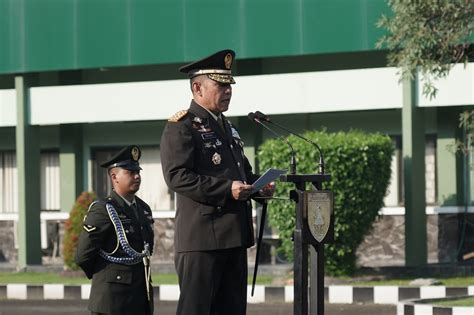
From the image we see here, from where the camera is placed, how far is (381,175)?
2009cm

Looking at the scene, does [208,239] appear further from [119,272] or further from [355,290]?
[355,290]

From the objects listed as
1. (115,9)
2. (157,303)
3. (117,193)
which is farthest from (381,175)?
(117,193)

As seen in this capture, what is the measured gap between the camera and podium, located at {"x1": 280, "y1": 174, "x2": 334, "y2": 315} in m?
7.89

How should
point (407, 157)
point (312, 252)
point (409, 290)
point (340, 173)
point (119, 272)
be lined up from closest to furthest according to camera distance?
point (312, 252) → point (119, 272) → point (409, 290) → point (340, 173) → point (407, 157)

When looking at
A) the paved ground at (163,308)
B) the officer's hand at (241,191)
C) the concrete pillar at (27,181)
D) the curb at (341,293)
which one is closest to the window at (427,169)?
the curb at (341,293)

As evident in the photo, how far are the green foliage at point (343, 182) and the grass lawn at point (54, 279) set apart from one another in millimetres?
1088

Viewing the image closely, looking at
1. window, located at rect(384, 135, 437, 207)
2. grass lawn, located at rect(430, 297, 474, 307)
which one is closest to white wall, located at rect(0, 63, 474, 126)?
window, located at rect(384, 135, 437, 207)

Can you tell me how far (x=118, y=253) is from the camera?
9.23m

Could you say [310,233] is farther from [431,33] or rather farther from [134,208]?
[431,33]

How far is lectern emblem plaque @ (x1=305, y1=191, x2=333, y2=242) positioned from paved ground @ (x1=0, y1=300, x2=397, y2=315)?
299 inches

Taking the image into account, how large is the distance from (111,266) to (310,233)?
185cm

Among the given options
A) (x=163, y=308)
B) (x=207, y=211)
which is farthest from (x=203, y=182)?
(x=163, y=308)

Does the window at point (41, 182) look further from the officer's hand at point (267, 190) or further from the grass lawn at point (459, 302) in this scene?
the officer's hand at point (267, 190)

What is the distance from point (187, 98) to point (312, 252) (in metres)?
15.0
